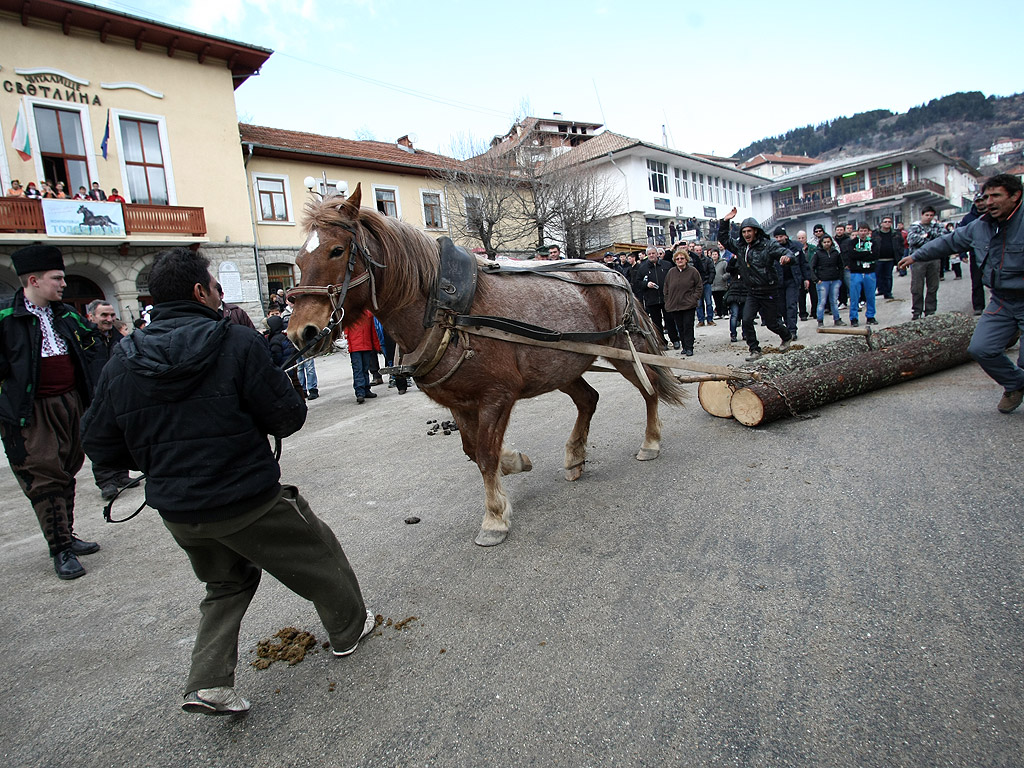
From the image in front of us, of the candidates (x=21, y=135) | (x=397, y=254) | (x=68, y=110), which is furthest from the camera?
(x=68, y=110)

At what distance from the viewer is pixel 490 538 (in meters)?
3.49

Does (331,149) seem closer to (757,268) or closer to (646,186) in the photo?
(646,186)

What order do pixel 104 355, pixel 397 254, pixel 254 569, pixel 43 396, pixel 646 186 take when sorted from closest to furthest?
pixel 254 569
pixel 397 254
pixel 43 396
pixel 104 355
pixel 646 186

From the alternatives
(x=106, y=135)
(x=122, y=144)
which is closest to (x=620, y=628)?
(x=106, y=135)

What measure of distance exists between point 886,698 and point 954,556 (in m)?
1.22

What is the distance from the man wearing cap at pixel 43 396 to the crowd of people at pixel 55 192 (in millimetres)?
15710

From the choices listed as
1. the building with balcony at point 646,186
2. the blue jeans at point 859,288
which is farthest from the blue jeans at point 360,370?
the building with balcony at point 646,186

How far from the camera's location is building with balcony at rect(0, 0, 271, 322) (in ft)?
51.3

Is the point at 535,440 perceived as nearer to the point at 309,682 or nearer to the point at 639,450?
the point at 639,450

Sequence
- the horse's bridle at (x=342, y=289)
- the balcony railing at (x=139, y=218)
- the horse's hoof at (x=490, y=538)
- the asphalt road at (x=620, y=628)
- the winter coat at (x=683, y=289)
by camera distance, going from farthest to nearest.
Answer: the balcony railing at (x=139, y=218) < the winter coat at (x=683, y=289) < the horse's hoof at (x=490, y=538) < the horse's bridle at (x=342, y=289) < the asphalt road at (x=620, y=628)

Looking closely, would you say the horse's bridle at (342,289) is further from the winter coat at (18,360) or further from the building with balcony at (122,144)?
the building with balcony at (122,144)

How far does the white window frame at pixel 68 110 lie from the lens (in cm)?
1583

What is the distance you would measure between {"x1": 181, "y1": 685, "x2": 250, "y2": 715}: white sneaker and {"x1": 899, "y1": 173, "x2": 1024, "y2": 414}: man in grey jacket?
572 cm

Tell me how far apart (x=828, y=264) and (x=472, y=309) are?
34.3 ft
